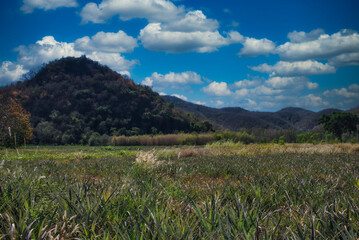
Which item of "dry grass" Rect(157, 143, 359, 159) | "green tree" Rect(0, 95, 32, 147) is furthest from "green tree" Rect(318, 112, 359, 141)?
"green tree" Rect(0, 95, 32, 147)

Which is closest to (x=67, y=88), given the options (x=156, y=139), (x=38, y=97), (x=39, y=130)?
(x=38, y=97)

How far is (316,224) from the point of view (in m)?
1.77

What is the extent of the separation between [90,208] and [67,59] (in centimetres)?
7532

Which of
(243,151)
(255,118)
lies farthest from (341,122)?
(255,118)

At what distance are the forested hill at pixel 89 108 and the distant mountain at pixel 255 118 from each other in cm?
3999

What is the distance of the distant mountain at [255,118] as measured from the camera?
99.1 meters

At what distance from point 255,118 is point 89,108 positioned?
73997 mm

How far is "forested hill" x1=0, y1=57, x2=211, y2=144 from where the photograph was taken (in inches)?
1768

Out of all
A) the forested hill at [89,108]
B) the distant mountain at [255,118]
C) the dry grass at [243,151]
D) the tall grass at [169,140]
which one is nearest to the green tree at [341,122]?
the tall grass at [169,140]

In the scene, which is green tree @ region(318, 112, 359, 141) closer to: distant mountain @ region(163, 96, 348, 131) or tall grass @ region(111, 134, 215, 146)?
tall grass @ region(111, 134, 215, 146)

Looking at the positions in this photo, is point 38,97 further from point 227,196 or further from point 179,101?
point 179,101

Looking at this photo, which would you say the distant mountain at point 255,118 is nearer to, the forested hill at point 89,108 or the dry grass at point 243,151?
the forested hill at point 89,108

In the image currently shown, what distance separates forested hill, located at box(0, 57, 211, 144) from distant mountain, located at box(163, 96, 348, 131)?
39988mm

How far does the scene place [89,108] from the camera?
171 feet
